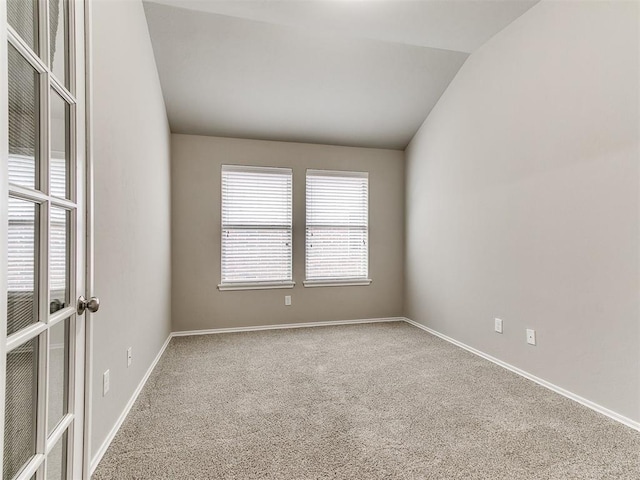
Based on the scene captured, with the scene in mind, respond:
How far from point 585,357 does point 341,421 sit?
163 cm

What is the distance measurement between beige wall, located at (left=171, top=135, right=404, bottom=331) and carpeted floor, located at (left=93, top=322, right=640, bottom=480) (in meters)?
0.96

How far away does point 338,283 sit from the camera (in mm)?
4324

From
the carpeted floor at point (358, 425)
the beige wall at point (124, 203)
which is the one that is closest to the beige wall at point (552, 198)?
the carpeted floor at point (358, 425)

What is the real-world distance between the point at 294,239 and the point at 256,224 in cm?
49

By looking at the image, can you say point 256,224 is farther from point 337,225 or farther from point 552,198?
point 552,198

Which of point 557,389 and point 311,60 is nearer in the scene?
point 557,389

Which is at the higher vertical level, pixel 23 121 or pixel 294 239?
pixel 23 121

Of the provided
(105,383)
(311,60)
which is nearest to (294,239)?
(311,60)

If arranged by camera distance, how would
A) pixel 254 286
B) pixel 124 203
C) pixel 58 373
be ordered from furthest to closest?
pixel 254 286, pixel 124 203, pixel 58 373

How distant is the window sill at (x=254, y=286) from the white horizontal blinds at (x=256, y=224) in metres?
0.04

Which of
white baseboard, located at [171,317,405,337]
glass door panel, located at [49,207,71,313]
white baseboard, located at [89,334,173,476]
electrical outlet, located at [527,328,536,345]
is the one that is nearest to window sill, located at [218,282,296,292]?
white baseboard, located at [171,317,405,337]

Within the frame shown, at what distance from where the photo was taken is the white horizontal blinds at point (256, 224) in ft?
13.1

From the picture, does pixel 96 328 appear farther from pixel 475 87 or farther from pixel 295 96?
pixel 475 87

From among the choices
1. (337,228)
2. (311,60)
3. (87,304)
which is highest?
(311,60)
